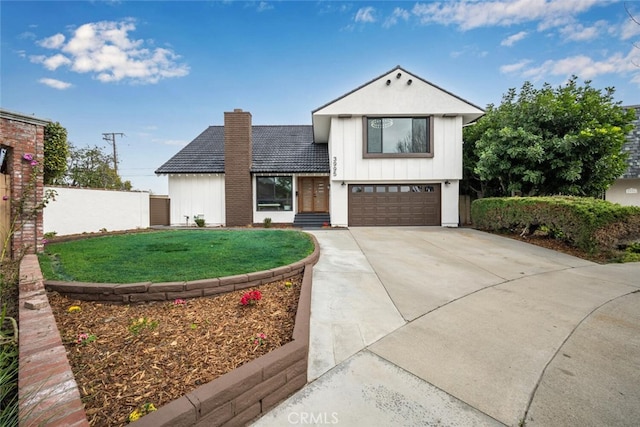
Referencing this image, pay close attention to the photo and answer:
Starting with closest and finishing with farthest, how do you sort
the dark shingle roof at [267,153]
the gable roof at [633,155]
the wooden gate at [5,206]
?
the wooden gate at [5,206]
the gable roof at [633,155]
the dark shingle roof at [267,153]

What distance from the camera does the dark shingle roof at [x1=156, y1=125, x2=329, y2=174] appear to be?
45.8ft

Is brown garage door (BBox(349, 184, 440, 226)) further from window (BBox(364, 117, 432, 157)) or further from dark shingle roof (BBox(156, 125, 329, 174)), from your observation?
dark shingle roof (BBox(156, 125, 329, 174))

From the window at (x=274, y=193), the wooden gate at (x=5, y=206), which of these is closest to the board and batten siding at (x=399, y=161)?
the window at (x=274, y=193)

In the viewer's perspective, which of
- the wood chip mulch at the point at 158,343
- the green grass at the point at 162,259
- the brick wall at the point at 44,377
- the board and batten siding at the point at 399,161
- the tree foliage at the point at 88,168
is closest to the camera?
the brick wall at the point at 44,377

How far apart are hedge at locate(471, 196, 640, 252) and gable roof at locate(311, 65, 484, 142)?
206 inches

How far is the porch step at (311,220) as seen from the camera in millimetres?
13078

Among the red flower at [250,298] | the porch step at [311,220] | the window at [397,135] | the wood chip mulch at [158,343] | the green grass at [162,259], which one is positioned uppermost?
the window at [397,135]

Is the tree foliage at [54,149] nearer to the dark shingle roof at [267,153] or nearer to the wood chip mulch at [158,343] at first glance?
the dark shingle roof at [267,153]

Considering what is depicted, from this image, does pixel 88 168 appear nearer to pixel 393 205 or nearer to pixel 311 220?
pixel 311 220

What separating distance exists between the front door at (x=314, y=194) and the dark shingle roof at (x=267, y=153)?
3.37 ft

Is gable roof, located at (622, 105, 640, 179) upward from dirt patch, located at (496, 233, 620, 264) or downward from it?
upward

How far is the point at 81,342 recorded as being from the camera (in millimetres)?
2580

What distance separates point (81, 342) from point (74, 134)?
23.7m

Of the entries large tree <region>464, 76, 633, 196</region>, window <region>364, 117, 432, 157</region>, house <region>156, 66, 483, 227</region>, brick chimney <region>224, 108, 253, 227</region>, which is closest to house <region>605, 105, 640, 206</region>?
large tree <region>464, 76, 633, 196</region>
